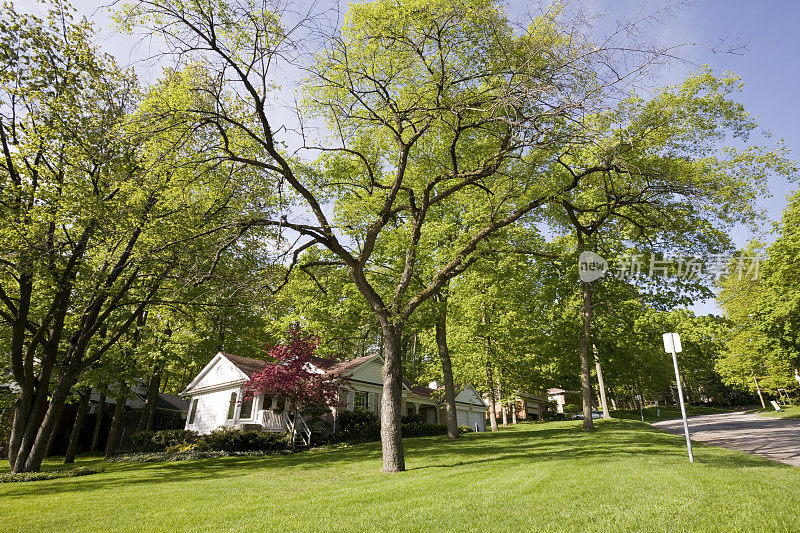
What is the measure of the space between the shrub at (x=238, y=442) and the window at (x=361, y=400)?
551cm

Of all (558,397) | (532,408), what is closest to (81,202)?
(532,408)

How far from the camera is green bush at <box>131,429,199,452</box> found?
21.3 metres

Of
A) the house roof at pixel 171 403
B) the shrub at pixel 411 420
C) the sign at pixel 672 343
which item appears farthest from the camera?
the house roof at pixel 171 403

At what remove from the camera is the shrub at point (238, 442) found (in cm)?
1938

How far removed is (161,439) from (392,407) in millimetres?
17381

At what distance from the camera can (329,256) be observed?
48.9ft

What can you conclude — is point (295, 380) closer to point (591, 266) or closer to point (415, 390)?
point (591, 266)

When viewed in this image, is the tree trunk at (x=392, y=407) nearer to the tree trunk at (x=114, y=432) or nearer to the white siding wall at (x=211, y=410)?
the white siding wall at (x=211, y=410)

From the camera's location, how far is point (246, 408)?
939 inches

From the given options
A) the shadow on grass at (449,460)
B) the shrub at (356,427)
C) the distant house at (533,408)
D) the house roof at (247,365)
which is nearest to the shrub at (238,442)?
the shrub at (356,427)

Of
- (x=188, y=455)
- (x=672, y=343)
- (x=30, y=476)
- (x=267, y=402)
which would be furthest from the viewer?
(x=267, y=402)

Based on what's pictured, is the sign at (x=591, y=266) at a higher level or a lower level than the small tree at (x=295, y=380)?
higher

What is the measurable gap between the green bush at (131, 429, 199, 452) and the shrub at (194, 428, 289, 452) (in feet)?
5.71

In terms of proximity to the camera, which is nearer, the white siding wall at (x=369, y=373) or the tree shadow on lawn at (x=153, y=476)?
the tree shadow on lawn at (x=153, y=476)
